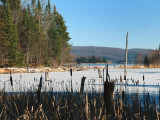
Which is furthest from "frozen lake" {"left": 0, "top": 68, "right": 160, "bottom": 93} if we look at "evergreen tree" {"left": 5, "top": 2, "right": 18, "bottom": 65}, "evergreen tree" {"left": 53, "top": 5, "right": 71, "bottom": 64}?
"evergreen tree" {"left": 53, "top": 5, "right": 71, "bottom": 64}

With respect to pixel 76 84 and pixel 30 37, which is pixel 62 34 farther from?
pixel 76 84

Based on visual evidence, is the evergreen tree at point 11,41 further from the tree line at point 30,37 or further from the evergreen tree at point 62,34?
the evergreen tree at point 62,34

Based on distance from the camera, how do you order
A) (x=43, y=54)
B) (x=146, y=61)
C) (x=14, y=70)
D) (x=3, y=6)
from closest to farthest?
(x=14, y=70) < (x=3, y=6) < (x=43, y=54) < (x=146, y=61)

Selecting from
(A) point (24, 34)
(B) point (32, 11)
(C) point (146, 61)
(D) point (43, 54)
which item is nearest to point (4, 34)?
(A) point (24, 34)

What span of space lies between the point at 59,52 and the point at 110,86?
40.8 meters

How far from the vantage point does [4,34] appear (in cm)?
2995

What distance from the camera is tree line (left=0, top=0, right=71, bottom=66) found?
30922 mm

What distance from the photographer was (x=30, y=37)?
35188mm

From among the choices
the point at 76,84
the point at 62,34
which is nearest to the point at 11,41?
the point at 62,34

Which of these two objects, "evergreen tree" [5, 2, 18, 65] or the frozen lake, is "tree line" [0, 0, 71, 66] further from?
the frozen lake

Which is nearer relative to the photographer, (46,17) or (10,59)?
(10,59)

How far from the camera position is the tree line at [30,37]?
30.9m

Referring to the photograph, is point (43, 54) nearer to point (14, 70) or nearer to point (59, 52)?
point (59, 52)

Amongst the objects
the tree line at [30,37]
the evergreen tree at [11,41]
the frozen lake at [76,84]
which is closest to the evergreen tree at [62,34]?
the tree line at [30,37]
